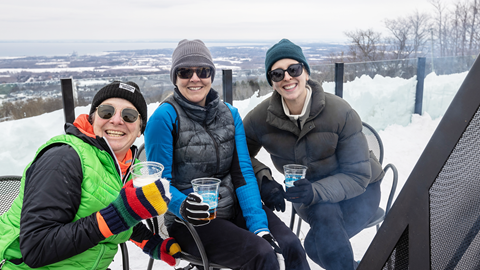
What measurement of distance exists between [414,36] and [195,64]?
7.81 m

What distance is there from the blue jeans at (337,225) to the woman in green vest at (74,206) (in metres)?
1.15

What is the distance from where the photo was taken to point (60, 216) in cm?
119

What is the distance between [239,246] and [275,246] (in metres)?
0.20

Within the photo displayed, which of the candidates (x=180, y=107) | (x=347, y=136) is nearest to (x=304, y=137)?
(x=347, y=136)

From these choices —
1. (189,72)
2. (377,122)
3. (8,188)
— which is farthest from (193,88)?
(377,122)

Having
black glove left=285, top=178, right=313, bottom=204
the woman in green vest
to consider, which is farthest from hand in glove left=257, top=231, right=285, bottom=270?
the woman in green vest

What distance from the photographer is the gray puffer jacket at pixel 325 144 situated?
211cm

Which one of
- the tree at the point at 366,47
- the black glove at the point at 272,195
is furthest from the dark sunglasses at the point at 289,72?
the tree at the point at 366,47

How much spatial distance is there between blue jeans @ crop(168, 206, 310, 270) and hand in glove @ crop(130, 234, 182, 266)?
6 cm

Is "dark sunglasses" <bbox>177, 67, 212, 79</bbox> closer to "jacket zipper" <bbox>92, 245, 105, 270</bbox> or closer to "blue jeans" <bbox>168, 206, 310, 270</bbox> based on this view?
"blue jeans" <bbox>168, 206, 310, 270</bbox>

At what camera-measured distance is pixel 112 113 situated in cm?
151

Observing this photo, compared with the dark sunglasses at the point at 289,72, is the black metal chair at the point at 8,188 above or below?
below

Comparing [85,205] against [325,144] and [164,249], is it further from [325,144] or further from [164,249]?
[325,144]

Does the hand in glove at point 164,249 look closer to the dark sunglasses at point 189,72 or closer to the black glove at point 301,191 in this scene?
the black glove at point 301,191
